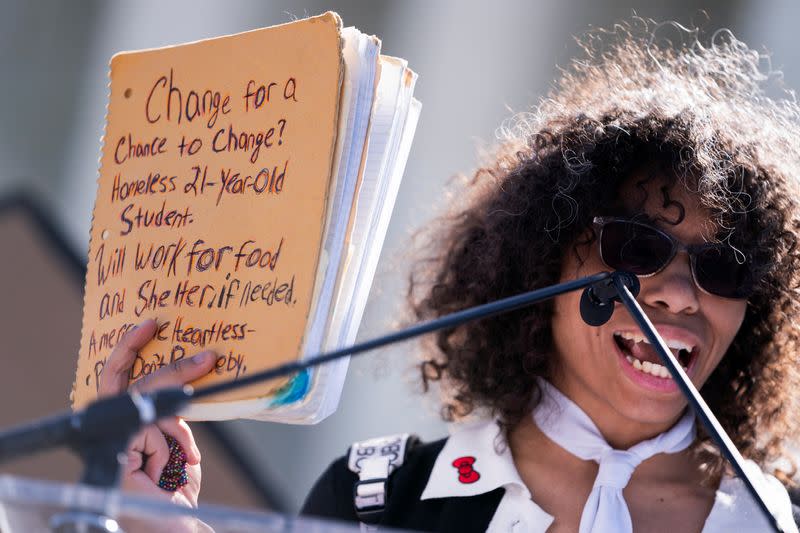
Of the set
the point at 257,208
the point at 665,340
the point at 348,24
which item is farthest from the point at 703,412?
the point at 348,24

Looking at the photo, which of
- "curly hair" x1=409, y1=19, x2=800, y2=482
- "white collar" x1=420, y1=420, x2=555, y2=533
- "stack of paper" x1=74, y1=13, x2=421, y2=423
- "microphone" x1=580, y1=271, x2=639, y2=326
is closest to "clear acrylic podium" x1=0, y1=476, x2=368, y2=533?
"stack of paper" x1=74, y1=13, x2=421, y2=423

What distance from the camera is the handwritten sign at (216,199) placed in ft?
4.32

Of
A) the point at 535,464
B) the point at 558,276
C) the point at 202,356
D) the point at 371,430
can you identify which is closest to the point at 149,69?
the point at 202,356

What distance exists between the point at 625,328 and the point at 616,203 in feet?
0.66

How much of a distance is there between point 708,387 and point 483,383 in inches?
15.3

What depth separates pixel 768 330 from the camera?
1.83 metres

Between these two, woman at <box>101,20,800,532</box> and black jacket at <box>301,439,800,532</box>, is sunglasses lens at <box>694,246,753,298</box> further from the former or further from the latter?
black jacket at <box>301,439,800,532</box>

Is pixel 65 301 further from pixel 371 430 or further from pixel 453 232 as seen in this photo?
pixel 453 232

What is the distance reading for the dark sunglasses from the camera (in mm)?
1611

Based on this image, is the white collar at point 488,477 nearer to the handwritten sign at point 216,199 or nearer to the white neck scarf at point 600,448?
the white neck scarf at point 600,448

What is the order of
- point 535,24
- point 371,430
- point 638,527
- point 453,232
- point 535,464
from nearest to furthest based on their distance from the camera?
point 638,527
point 535,464
point 453,232
point 371,430
point 535,24

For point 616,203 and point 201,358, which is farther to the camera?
point 616,203

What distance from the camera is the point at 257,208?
137cm

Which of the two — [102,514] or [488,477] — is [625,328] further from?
[102,514]
